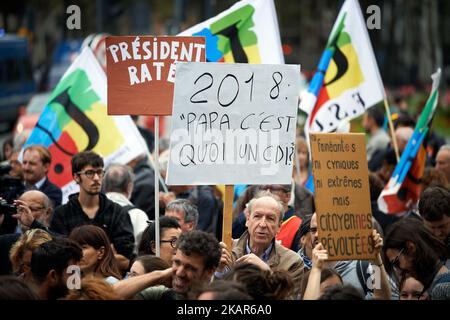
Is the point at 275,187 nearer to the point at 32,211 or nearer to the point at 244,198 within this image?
the point at 244,198

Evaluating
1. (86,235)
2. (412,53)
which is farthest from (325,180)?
(412,53)

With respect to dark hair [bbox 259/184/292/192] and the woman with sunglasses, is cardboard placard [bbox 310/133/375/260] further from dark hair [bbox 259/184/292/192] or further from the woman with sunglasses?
dark hair [bbox 259/184/292/192]

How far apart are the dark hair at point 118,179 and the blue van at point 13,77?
24060 mm

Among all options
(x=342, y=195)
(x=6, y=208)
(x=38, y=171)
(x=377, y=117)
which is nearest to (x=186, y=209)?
(x=6, y=208)

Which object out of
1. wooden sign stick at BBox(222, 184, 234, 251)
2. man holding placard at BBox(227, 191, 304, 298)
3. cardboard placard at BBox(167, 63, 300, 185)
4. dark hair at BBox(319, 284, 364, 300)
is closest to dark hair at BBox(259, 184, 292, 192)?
man holding placard at BBox(227, 191, 304, 298)

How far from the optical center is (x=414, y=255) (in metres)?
7.48

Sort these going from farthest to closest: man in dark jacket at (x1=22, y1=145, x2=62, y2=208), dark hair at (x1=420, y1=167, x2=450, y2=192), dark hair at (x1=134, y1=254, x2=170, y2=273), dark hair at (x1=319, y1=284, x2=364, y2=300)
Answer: man in dark jacket at (x1=22, y1=145, x2=62, y2=208) → dark hair at (x1=420, y1=167, x2=450, y2=192) → dark hair at (x1=134, y1=254, x2=170, y2=273) → dark hair at (x1=319, y1=284, x2=364, y2=300)

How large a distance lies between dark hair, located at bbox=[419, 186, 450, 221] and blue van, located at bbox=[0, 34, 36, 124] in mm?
26702

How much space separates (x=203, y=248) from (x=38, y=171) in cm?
458

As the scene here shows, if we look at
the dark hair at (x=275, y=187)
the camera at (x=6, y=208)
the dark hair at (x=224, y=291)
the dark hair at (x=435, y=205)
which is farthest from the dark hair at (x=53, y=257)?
the dark hair at (x=275, y=187)

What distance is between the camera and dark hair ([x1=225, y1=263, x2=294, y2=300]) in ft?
21.2

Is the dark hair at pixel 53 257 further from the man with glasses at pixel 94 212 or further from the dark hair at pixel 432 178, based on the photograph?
the dark hair at pixel 432 178

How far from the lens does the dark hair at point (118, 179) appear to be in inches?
421
